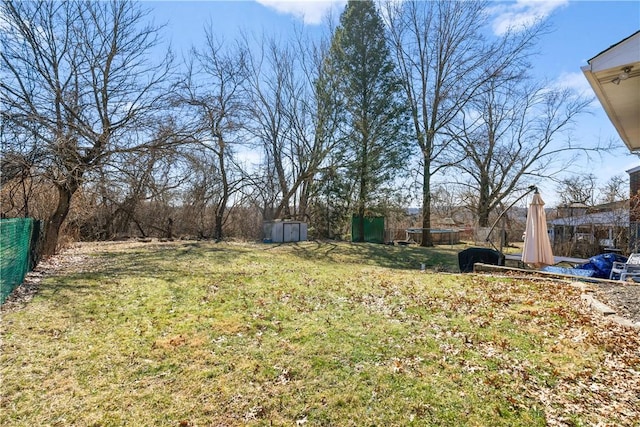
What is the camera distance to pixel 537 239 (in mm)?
7039

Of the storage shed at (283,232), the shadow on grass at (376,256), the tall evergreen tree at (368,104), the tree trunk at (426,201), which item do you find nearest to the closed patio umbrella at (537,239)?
the shadow on grass at (376,256)

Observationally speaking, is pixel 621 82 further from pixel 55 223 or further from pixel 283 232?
pixel 283 232

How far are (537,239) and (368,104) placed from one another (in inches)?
484

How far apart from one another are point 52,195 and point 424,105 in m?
17.2

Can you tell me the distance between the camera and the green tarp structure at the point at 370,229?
18.3m

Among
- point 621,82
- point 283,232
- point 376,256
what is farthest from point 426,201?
point 621,82

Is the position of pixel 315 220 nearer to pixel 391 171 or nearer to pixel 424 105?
pixel 391 171

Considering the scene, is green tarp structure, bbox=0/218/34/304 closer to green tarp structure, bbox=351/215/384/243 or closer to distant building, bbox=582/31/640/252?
distant building, bbox=582/31/640/252

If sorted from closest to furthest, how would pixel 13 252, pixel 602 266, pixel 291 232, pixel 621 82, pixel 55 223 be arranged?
pixel 621 82, pixel 13 252, pixel 602 266, pixel 55 223, pixel 291 232

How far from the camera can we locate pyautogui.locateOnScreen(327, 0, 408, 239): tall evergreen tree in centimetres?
1736

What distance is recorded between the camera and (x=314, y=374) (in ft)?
10.5

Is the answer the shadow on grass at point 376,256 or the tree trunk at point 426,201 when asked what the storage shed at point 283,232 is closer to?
the shadow on grass at point 376,256

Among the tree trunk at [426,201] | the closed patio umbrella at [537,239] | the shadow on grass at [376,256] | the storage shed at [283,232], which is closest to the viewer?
the closed patio umbrella at [537,239]

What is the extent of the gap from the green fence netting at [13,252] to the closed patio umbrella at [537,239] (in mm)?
8895
